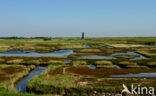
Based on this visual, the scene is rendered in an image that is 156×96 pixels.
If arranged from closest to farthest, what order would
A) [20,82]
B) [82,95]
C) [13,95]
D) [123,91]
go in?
[13,95] < [82,95] < [123,91] < [20,82]

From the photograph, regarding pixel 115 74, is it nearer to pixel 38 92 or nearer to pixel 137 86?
pixel 137 86

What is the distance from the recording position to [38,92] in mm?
23312

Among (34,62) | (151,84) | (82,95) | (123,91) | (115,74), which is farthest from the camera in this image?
(34,62)

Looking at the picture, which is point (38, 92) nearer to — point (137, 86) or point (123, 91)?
point (123, 91)

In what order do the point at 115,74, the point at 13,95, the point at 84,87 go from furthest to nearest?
the point at 115,74 → the point at 84,87 → the point at 13,95

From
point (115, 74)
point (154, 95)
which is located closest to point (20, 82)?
point (115, 74)

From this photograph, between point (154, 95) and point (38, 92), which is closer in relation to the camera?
point (154, 95)

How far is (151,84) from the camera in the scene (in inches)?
1009

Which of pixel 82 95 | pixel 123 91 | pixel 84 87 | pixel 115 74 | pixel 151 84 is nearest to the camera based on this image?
pixel 82 95

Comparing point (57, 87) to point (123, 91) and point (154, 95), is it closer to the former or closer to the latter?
point (123, 91)

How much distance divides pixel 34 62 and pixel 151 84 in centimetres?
3224

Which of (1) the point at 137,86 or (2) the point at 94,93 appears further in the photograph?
(1) the point at 137,86

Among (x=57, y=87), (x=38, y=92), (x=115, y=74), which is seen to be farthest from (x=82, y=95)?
(x=115, y=74)

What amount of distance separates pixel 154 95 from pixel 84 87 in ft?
28.4
